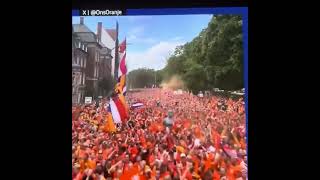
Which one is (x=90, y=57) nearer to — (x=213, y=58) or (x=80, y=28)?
(x=80, y=28)

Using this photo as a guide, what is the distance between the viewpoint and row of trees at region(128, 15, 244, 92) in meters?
1.33

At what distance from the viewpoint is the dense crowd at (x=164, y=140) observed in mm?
1320

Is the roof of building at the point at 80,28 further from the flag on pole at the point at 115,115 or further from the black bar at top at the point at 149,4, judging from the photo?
the flag on pole at the point at 115,115

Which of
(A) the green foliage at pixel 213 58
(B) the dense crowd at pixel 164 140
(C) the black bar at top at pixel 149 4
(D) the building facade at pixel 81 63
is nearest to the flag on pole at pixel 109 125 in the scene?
(B) the dense crowd at pixel 164 140

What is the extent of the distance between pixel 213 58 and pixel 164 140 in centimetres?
36

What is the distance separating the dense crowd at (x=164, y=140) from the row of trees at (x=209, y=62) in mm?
52

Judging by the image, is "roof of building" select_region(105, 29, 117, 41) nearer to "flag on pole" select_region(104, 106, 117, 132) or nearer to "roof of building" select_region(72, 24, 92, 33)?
"roof of building" select_region(72, 24, 92, 33)

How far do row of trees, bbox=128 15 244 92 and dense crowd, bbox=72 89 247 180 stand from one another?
0.17 ft

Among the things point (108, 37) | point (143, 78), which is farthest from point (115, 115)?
point (108, 37)
